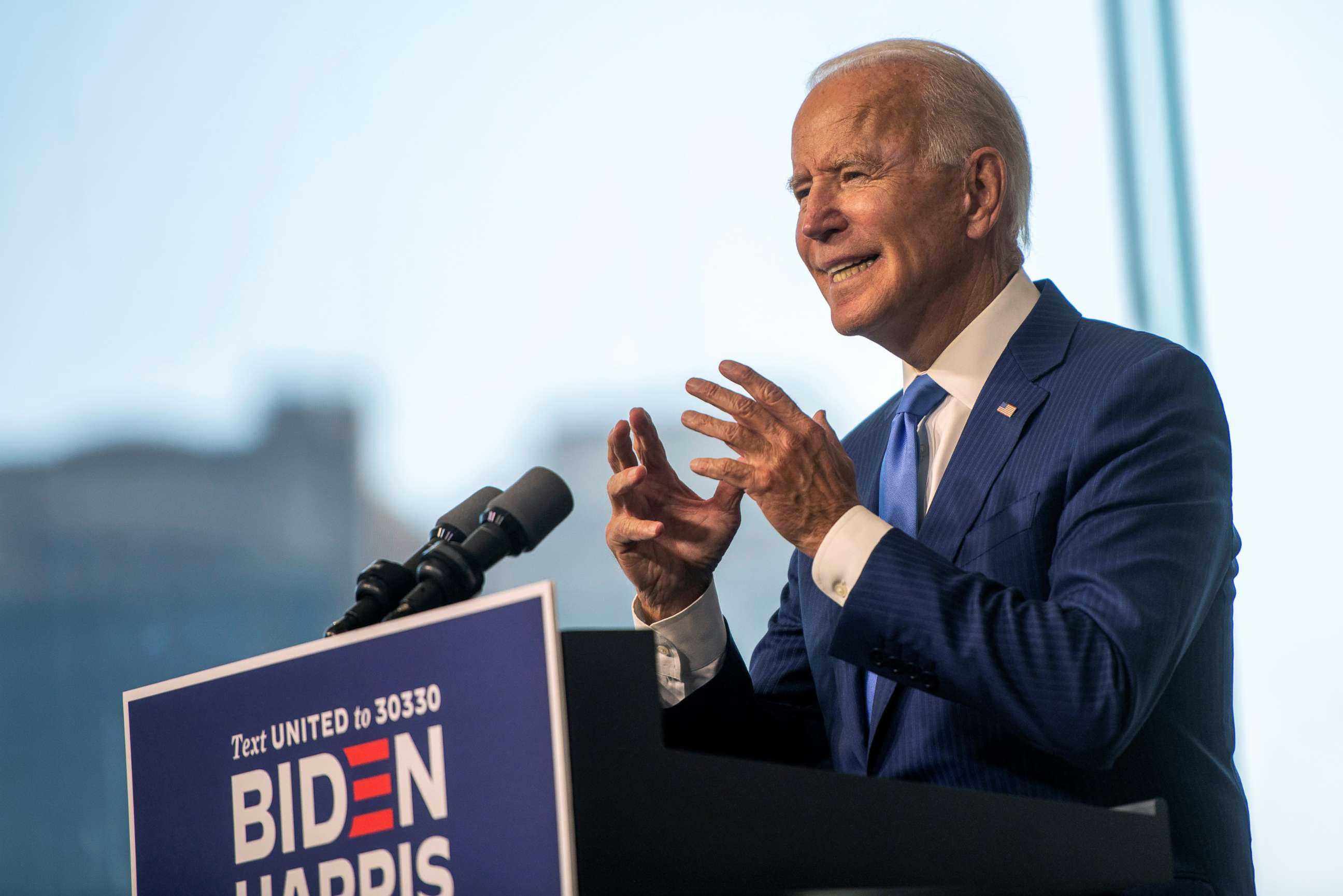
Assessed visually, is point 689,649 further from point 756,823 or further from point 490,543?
point 756,823

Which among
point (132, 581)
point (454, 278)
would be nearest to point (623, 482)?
point (454, 278)

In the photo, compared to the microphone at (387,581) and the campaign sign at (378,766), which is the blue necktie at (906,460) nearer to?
the microphone at (387,581)

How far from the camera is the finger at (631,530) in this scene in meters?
1.46

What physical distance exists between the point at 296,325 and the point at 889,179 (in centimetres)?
189

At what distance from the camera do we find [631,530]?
4.88 ft

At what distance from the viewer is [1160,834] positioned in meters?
1.11

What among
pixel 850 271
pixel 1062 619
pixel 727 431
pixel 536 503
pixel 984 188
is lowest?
pixel 1062 619

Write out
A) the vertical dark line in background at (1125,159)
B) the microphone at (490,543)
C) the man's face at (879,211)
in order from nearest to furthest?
the microphone at (490,543)
the man's face at (879,211)
the vertical dark line in background at (1125,159)

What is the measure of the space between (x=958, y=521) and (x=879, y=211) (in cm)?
46

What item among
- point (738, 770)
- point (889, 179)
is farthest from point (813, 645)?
point (738, 770)

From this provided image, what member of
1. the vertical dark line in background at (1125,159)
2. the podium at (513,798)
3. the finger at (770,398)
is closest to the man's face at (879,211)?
the finger at (770,398)

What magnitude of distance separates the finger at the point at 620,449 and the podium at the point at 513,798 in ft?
2.01

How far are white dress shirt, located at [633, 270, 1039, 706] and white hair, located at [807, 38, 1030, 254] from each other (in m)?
0.14

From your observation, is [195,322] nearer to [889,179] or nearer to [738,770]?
[889,179]
